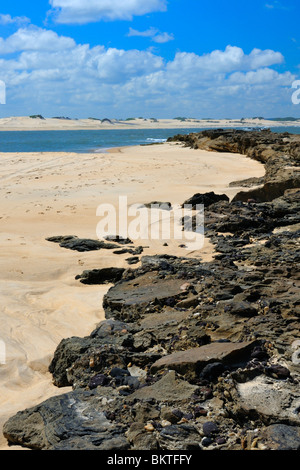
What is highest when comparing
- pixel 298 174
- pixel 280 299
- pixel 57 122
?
pixel 57 122

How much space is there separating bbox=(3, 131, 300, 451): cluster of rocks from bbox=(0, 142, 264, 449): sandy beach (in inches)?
11.8

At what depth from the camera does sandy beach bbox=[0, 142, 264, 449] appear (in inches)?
156

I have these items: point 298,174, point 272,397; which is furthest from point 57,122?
point 272,397

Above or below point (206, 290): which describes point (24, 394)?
below

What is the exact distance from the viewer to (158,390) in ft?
9.86

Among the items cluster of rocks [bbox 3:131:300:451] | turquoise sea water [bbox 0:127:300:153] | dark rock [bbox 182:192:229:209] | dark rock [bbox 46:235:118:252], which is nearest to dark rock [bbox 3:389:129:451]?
cluster of rocks [bbox 3:131:300:451]

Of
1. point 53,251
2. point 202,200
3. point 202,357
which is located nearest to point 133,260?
point 53,251

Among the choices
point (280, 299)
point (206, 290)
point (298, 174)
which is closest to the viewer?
point (280, 299)

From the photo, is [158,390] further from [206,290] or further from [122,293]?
[122,293]

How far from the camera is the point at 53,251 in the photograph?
23.8ft

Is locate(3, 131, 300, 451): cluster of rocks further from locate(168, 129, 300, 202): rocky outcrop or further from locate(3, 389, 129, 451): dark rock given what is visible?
locate(168, 129, 300, 202): rocky outcrop

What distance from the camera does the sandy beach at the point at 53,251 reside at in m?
3.96

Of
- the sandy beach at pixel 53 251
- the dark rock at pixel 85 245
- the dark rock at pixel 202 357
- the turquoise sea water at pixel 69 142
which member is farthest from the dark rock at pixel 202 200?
the turquoise sea water at pixel 69 142
